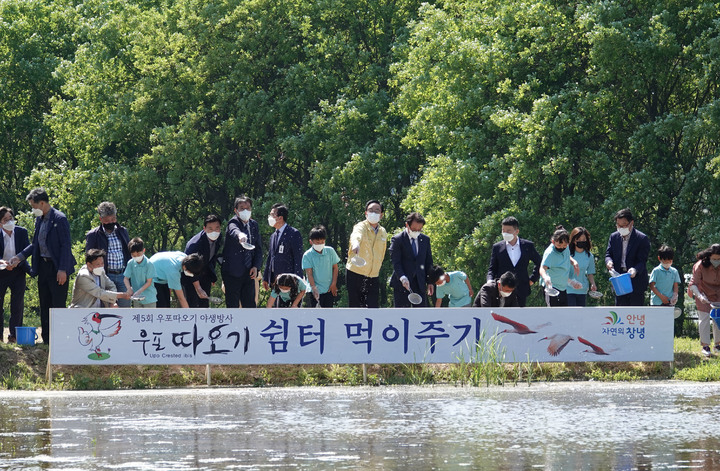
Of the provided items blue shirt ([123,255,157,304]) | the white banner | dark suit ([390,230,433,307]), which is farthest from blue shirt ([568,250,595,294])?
blue shirt ([123,255,157,304])

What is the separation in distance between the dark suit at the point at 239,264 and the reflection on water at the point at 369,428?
89.2 inches

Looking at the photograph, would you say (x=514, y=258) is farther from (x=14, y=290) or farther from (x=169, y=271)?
(x=14, y=290)

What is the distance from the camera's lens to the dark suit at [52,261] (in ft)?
55.9

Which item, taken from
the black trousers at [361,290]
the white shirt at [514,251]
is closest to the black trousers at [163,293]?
the black trousers at [361,290]

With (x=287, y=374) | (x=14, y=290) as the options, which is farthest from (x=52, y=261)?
(x=287, y=374)

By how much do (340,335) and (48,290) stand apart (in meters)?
3.88

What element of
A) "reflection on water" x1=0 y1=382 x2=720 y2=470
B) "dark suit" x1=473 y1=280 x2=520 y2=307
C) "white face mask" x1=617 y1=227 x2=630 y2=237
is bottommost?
"reflection on water" x1=0 y1=382 x2=720 y2=470

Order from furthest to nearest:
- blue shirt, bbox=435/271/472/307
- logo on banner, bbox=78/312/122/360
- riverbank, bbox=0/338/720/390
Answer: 1. blue shirt, bbox=435/271/472/307
2. riverbank, bbox=0/338/720/390
3. logo on banner, bbox=78/312/122/360

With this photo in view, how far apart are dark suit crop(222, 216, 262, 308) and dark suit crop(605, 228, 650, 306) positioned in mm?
4658

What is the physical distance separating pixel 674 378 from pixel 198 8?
27.8 meters

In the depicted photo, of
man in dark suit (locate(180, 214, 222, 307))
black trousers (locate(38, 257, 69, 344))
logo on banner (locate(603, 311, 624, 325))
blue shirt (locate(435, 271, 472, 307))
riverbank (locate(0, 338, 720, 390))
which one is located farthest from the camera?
blue shirt (locate(435, 271, 472, 307))

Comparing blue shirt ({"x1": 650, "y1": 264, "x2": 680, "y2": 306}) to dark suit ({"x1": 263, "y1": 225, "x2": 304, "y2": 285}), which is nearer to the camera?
dark suit ({"x1": 263, "y1": 225, "x2": 304, "y2": 285})

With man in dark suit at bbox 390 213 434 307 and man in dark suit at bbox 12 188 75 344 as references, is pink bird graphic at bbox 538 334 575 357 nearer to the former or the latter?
man in dark suit at bbox 390 213 434 307

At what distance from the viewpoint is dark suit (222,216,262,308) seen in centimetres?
1742
